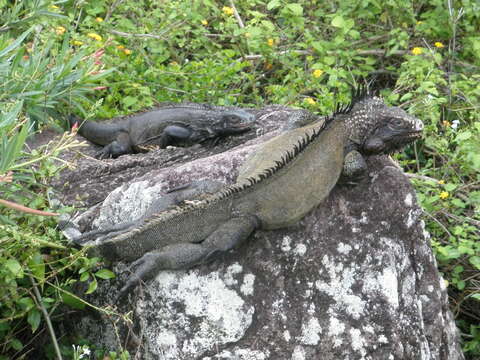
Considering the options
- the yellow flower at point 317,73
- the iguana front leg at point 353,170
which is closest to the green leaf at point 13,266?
the iguana front leg at point 353,170

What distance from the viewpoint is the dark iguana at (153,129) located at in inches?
250

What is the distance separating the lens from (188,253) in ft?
13.6

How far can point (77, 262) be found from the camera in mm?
4223

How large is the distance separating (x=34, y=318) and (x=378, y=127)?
247 centimetres

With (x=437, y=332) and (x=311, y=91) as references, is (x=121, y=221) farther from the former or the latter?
(x=311, y=91)

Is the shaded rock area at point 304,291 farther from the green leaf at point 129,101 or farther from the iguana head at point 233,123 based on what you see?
the green leaf at point 129,101

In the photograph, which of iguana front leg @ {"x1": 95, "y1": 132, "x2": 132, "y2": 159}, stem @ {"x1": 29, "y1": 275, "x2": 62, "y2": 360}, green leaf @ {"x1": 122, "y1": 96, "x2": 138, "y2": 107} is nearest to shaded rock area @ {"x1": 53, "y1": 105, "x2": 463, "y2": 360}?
stem @ {"x1": 29, "y1": 275, "x2": 62, "y2": 360}

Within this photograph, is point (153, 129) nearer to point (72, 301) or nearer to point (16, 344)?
point (72, 301)

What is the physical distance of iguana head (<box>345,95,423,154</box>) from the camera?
4914 millimetres

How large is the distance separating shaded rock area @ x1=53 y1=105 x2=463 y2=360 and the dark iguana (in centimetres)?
156

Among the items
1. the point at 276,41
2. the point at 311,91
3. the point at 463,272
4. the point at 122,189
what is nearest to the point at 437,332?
the point at 463,272

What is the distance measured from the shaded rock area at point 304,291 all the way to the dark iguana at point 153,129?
5.12 feet

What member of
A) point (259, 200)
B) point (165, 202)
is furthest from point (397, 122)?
point (165, 202)

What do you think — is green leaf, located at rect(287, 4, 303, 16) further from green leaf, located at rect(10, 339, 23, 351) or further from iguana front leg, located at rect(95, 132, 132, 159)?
green leaf, located at rect(10, 339, 23, 351)
